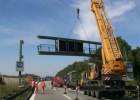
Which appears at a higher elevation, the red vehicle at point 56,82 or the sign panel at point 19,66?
the red vehicle at point 56,82

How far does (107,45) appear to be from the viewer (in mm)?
42219

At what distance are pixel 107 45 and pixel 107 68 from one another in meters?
2.71

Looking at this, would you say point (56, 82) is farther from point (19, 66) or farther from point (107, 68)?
point (107, 68)

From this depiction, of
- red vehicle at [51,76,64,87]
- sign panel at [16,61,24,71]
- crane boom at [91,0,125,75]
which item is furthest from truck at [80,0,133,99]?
red vehicle at [51,76,64,87]

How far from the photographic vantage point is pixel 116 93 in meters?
39.1

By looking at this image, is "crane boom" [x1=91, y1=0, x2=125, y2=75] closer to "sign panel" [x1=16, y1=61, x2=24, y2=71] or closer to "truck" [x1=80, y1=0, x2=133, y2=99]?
"truck" [x1=80, y1=0, x2=133, y2=99]

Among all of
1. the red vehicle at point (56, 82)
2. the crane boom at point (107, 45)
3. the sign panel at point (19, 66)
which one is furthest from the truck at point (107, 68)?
the red vehicle at point (56, 82)

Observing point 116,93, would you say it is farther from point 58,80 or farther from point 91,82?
point 58,80

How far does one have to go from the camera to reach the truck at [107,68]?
38.9m

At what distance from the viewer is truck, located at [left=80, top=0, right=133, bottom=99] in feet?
128

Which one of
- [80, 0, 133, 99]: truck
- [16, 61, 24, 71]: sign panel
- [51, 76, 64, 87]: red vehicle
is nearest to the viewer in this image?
[80, 0, 133, 99]: truck

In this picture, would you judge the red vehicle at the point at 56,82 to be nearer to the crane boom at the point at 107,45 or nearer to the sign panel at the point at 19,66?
the sign panel at the point at 19,66

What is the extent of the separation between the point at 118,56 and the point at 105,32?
11.0ft

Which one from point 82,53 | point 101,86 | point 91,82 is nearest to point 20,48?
point 91,82
